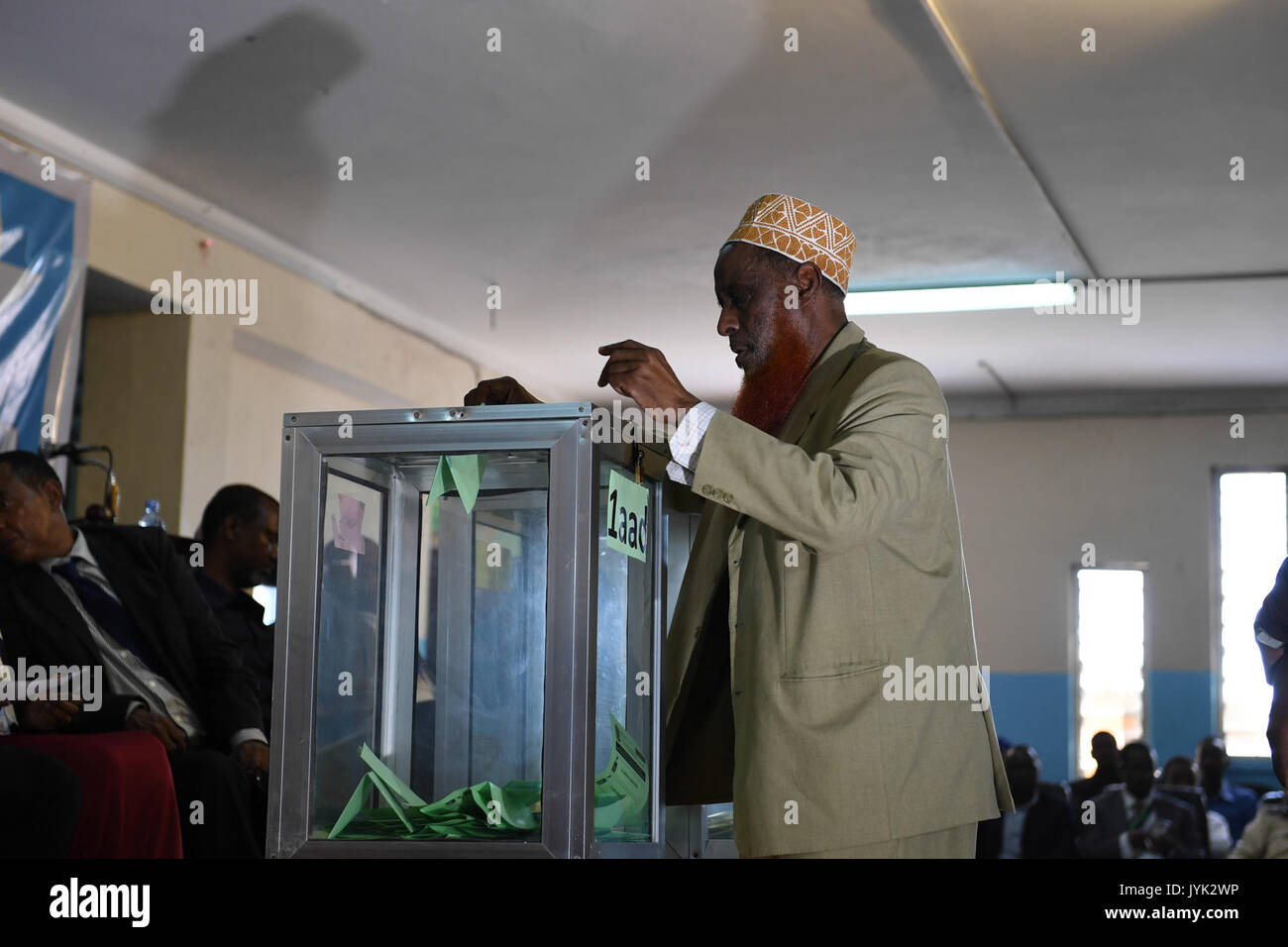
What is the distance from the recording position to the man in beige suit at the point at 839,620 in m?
1.66

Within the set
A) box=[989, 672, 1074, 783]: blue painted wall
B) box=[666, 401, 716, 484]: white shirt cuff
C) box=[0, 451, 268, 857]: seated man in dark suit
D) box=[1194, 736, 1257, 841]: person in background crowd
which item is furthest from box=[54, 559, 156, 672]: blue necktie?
box=[989, 672, 1074, 783]: blue painted wall

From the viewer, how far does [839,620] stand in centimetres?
171

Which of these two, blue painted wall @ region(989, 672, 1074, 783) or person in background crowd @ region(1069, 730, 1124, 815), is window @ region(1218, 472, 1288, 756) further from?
person in background crowd @ region(1069, 730, 1124, 815)

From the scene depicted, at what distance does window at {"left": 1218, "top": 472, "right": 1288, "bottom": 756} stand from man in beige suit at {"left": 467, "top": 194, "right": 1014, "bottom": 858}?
9.32 m

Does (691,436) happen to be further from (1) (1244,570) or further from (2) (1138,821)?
(1) (1244,570)

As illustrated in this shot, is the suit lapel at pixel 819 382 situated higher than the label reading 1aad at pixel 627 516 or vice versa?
the suit lapel at pixel 819 382

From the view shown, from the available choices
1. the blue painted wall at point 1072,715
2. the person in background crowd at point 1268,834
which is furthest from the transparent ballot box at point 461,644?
the blue painted wall at point 1072,715

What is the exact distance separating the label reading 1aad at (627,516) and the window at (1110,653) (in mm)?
9214

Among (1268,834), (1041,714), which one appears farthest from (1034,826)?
(1041,714)

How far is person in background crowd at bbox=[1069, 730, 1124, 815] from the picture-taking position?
7.39m

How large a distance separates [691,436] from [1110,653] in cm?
960

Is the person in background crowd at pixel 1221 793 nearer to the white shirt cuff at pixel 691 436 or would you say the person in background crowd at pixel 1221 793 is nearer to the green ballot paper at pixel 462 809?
the green ballot paper at pixel 462 809
